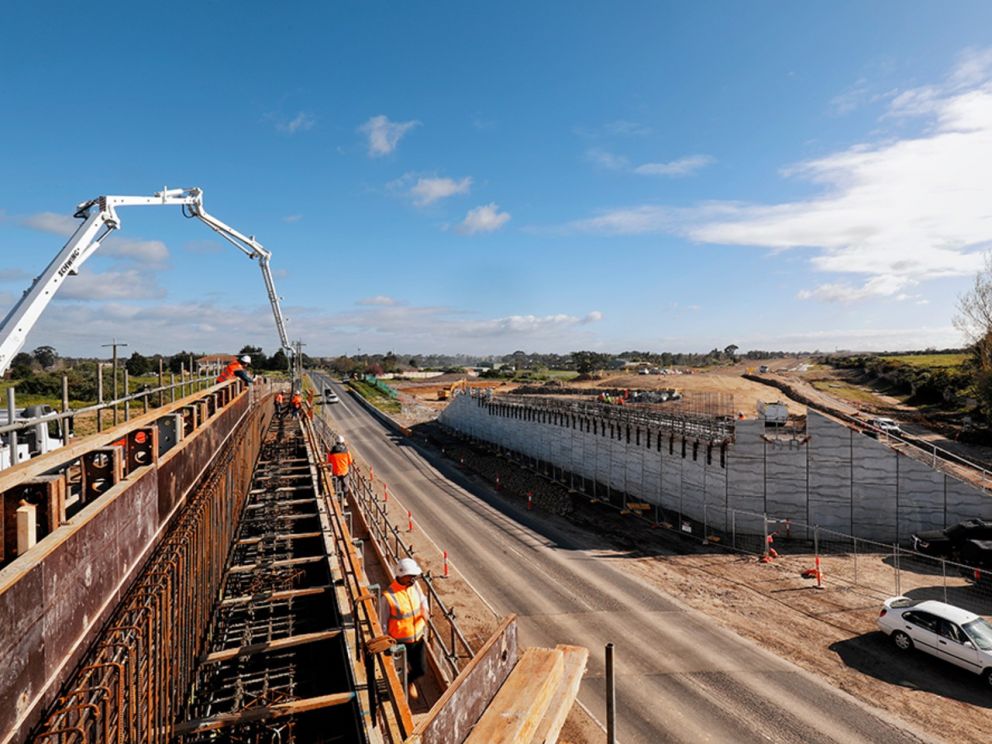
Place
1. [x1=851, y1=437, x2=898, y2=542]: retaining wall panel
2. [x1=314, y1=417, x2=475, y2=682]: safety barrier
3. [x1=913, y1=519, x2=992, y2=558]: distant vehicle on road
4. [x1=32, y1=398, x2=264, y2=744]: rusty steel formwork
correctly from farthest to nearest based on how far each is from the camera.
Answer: [x1=851, y1=437, x2=898, y2=542]: retaining wall panel → [x1=913, y1=519, x2=992, y2=558]: distant vehicle on road → [x1=314, y1=417, x2=475, y2=682]: safety barrier → [x1=32, y1=398, x2=264, y2=744]: rusty steel formwork

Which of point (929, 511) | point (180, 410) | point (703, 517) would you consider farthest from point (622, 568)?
point (180, 410)

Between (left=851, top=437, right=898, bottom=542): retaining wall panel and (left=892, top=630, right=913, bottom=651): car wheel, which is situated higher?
(left=851, top=437, right=898, bottom=542): retaining wall panel

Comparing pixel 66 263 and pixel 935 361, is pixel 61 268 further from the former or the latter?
pixel 935 361

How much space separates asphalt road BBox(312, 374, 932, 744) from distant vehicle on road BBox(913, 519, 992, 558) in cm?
1211

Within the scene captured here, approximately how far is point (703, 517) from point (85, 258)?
28.8 m

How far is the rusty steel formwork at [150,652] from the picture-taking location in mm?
3793

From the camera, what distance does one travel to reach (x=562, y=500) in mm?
33781

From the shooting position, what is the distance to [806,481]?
24.9m

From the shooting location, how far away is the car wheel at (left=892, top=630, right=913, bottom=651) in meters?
14.9

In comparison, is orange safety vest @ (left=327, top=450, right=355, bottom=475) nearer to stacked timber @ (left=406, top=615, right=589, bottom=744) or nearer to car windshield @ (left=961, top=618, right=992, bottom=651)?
stacked timber @ (left=406, top=615, right=589, bottom=744)

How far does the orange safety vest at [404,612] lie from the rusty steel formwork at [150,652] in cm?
244

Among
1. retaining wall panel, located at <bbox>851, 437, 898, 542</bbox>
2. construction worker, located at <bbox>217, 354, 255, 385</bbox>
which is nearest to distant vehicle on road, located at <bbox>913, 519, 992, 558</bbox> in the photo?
retaining wall panel, located at <bbox>851, 437, 898, 542</bbox>

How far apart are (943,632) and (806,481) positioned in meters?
11.3

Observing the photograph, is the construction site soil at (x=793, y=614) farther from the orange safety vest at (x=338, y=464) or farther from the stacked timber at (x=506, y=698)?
the stacked timber at (x=506, y=698)
